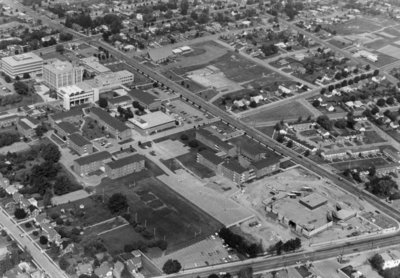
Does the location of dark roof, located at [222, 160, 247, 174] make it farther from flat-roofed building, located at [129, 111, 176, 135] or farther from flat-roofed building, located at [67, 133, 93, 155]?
flat-roofed building, located at [67, 133, 93, 155]

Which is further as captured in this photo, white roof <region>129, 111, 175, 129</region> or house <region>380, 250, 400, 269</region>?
white roof <region>129, 111, 175, 129</region>

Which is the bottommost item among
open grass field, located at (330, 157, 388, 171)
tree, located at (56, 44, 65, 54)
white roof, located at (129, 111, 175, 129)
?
tree, located at (56, 44, 65, 54)

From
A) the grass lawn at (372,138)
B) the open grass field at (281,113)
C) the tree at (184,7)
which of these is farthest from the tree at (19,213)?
the tree at (184,7)

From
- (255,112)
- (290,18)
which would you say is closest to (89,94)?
(255,112)

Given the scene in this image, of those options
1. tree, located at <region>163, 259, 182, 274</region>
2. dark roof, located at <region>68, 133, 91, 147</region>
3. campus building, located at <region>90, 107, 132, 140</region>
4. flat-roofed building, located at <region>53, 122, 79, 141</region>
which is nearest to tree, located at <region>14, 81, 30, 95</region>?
campus building, located at <region>90, 107, 132, 140</region>

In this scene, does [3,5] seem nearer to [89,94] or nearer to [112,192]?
[89,94]

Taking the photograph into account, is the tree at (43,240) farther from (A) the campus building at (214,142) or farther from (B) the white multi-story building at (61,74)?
(B) the white multi-story building at (61,74)
